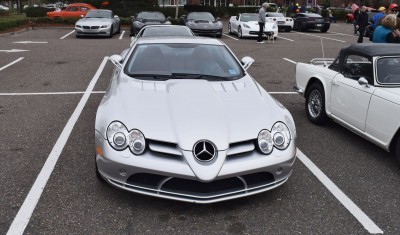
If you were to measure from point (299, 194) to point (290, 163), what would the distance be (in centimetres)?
45

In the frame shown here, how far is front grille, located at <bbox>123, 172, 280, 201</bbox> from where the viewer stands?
3455 mm

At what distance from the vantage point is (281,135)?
3766 mm

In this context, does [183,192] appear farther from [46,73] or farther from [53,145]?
[46,73]

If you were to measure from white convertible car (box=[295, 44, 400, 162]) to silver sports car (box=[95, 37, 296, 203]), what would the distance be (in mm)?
1275

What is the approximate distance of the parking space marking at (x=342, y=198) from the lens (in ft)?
11.4

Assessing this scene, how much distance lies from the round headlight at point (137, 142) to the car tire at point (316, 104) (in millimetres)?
3439

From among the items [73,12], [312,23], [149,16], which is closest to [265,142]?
[149,16]

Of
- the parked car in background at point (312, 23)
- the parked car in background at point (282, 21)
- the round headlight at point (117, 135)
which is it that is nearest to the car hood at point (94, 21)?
the parked car in background at point (282, 21)

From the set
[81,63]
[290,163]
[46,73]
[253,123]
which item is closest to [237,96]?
[253,123]

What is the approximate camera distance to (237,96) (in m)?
4.34

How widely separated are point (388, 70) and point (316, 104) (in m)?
1.40

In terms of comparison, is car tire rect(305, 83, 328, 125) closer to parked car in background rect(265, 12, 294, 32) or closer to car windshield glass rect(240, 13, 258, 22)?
car windshield glass rect(240, 13, 258, 22)

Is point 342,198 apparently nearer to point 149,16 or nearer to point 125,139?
point 125,139

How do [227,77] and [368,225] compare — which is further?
[227,77]
